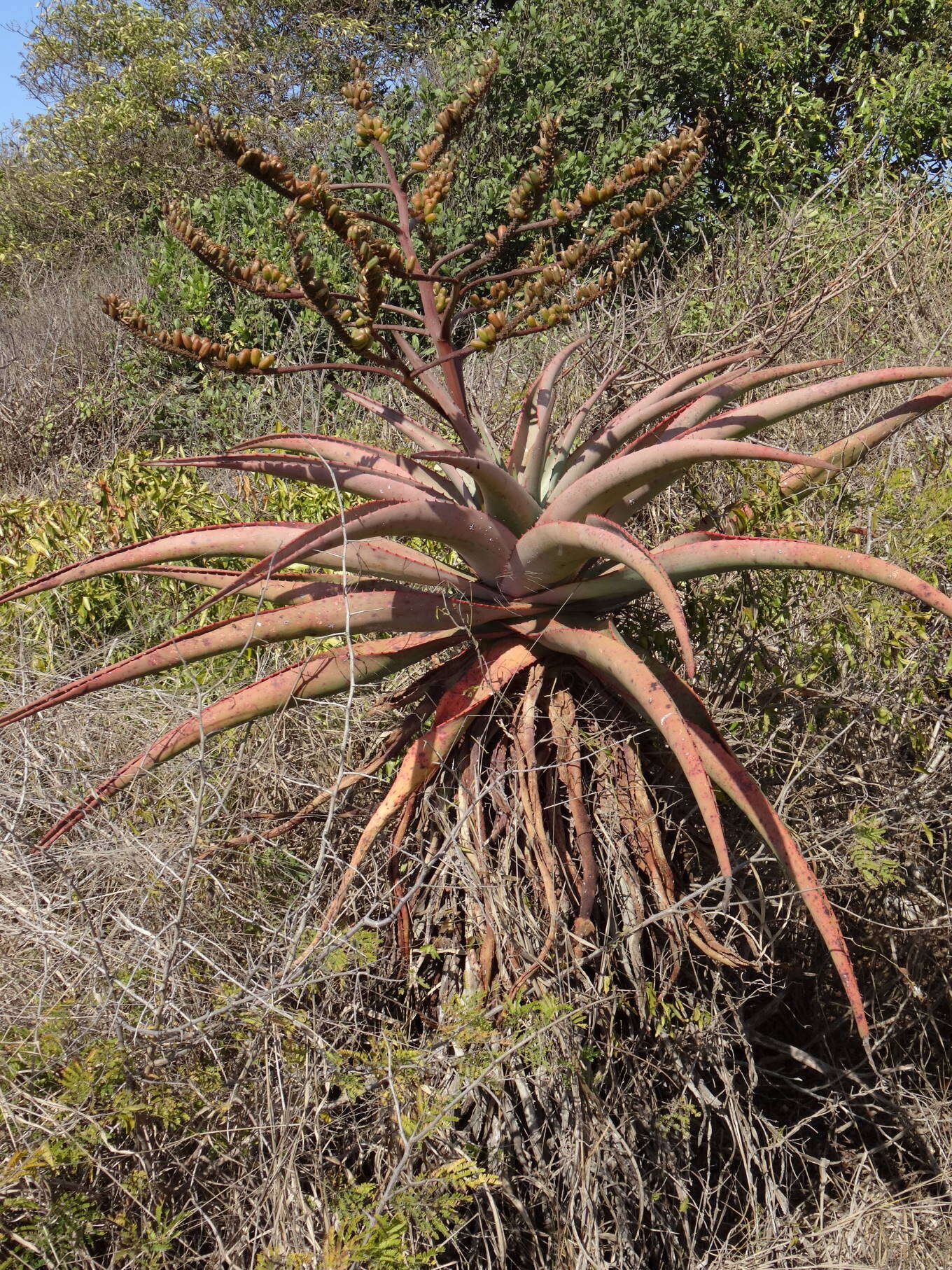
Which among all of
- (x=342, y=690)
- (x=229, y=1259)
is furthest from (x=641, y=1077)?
(x=342, y=690)

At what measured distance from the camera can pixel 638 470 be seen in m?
2.06

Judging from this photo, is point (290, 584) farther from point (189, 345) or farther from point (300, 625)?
point (189, 345)

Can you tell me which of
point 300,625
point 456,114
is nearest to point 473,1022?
point 300,625

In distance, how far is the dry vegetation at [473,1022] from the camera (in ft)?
7.10

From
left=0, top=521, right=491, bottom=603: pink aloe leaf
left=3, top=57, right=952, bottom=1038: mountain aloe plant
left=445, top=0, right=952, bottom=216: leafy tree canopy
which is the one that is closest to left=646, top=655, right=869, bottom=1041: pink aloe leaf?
left=3, top=57, right=952, bottom=1038: mountain aloe plant

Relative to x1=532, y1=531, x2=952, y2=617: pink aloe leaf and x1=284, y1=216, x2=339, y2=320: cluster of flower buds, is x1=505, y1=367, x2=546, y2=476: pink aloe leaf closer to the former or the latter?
x1=532, y1=531, x2=952, y2=617: pink aloe leaf

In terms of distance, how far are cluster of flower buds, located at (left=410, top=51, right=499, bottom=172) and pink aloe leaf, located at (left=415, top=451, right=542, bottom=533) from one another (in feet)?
2.25

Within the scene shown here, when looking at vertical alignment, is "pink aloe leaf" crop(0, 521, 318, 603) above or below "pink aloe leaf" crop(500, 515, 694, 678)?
above

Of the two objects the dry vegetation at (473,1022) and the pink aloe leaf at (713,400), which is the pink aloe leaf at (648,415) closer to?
the pink aloe leaf at (713,400)

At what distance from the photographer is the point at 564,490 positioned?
7.41 feet

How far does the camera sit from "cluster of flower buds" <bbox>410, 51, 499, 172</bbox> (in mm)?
2355

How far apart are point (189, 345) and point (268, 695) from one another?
71 cm

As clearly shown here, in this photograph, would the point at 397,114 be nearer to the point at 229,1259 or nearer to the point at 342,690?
the point at 342,690

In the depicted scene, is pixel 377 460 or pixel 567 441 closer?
pixel 377 460
